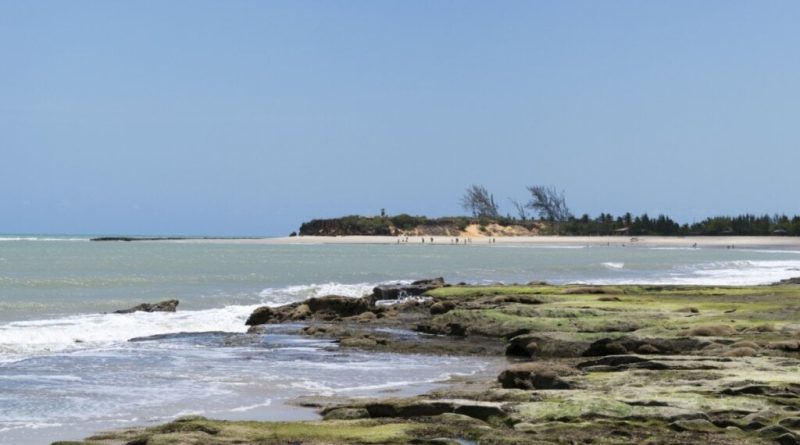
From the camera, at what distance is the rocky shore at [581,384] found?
38.0 feet

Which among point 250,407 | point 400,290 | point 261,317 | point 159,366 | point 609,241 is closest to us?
point 250,407

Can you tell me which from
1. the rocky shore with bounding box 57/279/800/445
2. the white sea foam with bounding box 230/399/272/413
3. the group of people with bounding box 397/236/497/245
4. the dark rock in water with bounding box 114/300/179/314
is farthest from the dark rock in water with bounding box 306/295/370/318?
the group of people with bounding box 397/236/497/245

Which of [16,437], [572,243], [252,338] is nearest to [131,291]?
[252,338]

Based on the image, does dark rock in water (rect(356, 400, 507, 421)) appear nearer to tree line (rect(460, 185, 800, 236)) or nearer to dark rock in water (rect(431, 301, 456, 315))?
dark rock in water (rect(431, 301, 456, 315))

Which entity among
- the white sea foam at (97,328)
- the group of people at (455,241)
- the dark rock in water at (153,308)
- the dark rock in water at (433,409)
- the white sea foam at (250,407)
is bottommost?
the white sea foam at (97,328)

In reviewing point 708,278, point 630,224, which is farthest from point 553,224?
point 708,278

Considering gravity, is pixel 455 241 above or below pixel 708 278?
above

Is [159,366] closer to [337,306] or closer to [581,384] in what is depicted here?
[581,384]

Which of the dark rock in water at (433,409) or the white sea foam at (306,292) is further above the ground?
the dark rock in water at (433,409)

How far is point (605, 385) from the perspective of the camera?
1449 centimetres

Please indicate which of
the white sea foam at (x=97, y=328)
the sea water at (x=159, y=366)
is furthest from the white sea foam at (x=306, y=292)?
the white sea foam at (x=97, y=328)

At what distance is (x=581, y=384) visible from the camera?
14.7 meters

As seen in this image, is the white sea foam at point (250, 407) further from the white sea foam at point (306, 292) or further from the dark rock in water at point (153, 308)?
the white sea foam at point (306, 292)

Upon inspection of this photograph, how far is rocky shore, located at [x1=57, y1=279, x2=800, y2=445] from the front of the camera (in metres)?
11.6
